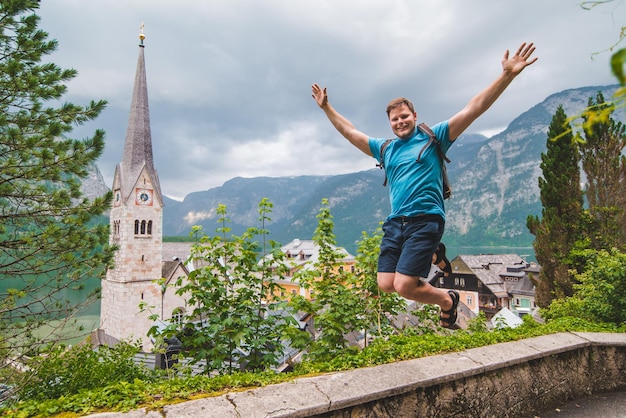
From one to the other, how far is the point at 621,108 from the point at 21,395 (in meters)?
3.47

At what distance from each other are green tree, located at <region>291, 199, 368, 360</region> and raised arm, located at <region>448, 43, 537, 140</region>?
2.07 metres

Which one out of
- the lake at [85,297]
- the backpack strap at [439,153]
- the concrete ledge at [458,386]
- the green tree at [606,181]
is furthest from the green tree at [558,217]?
the lake at [85,297]

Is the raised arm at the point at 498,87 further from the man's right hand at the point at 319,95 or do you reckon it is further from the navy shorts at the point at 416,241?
the man's right hand at the point at 319,95

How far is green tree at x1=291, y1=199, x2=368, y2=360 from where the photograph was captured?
3.69m

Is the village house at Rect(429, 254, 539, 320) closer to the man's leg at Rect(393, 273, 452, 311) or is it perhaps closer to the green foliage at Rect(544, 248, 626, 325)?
the green foliage at Rect(544, 248, 626, 325)

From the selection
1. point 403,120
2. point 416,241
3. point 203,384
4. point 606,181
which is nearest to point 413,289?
point 416,241

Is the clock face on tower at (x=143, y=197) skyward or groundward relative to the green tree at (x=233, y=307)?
skyward

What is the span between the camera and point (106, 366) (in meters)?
2.91

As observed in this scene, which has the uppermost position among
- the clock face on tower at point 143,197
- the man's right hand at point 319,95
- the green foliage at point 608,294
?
the clock face on tower at point 143,197

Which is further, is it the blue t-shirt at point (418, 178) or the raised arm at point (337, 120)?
the raised arm at point (337, 120)

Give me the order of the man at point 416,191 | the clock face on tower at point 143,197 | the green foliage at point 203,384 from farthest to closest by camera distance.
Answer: the clock face on tower at point 143,197 < the man at point 416,191 < the green foliage at point 203,384

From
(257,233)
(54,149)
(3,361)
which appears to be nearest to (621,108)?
(257,233)

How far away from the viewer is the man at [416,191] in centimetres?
246

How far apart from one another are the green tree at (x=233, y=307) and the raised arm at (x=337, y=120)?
4.38 feet
